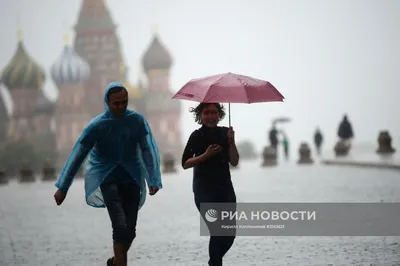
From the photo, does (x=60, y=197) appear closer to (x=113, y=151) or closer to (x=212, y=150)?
(x=113, y=151)

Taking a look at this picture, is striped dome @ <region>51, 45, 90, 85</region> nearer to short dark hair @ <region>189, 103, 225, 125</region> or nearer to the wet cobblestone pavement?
the wet cobblestone pavement

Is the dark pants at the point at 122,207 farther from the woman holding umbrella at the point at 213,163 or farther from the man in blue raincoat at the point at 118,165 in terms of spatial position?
the woman holding umbrella at the point at 213,163

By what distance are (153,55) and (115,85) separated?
85.5 m

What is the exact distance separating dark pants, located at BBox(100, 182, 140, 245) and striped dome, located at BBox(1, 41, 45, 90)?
284 ft

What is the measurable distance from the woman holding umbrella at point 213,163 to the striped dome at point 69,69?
271 feet

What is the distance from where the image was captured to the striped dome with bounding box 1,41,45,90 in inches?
3600

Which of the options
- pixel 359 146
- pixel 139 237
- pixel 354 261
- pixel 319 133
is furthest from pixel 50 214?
pixel 359 146

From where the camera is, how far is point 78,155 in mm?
6594

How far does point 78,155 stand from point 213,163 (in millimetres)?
950

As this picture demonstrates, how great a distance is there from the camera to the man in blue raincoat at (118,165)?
6.46 meters

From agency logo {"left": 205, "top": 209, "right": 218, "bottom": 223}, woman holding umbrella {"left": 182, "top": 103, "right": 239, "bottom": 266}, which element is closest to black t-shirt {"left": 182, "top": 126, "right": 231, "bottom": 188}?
woman holding umbrella {"left": 182, "top": 103, "right": 239, "bottom": 266}

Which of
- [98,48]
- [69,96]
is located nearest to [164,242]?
[69,96]

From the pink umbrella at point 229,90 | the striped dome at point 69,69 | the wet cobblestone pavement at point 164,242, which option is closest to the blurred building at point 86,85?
the striped dome at point 69,69

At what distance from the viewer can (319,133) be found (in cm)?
4606
